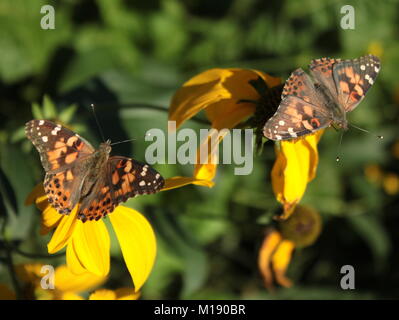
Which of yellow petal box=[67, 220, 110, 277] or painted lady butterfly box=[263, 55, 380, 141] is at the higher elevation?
painted lady butterfly box=[263, 55, 380, 141]

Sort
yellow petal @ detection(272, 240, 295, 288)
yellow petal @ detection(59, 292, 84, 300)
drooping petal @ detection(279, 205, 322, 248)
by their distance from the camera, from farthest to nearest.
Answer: yellow petal @ detection(272, 240, 295, 288), drooping petal @ detection(279, 205, 322, 248), yellow petal @ detection(59, 292, 84, 300)

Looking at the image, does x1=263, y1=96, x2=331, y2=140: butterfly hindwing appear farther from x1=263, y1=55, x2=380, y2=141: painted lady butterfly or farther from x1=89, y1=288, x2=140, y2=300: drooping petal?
x1=89, y1=288, x2=140, y2=300: drooping petal

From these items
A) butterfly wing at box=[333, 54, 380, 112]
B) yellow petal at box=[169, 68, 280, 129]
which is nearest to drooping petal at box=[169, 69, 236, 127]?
yellow petal at box=[169, 68, 280, 129]

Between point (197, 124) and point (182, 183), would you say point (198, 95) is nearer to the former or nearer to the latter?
point (182, 183)

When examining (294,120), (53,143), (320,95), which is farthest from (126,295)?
(320,95)

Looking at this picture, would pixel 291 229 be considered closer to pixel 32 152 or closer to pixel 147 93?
pixel 147 93

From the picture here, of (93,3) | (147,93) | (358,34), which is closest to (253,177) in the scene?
(147,93)
